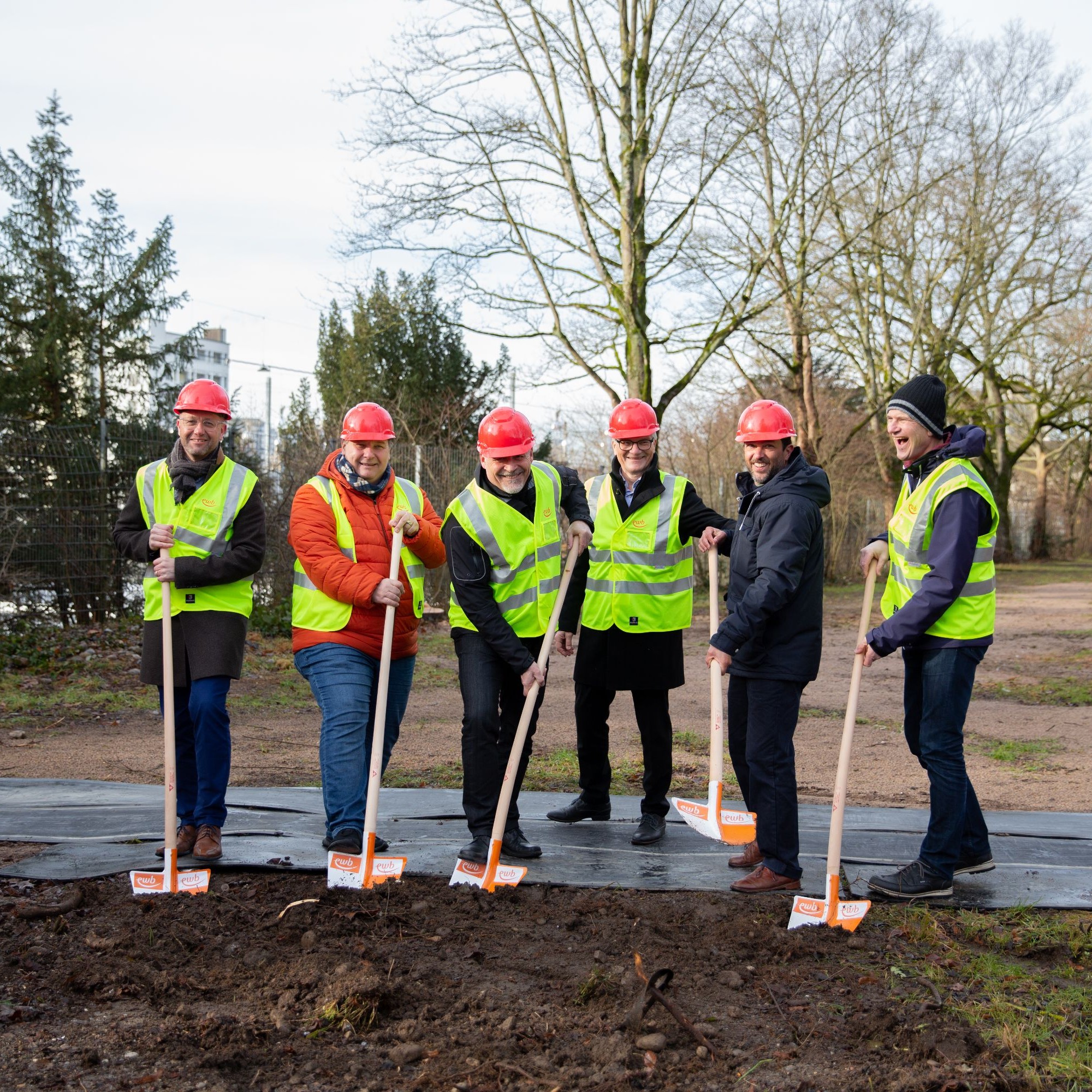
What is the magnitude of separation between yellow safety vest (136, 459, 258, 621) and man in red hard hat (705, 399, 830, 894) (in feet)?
6.93

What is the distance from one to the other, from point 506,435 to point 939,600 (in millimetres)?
1833

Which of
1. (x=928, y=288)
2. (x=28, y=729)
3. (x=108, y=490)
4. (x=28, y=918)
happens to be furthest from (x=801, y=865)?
(x=928, y=288)

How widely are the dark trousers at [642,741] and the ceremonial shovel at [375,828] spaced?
1.04 meters

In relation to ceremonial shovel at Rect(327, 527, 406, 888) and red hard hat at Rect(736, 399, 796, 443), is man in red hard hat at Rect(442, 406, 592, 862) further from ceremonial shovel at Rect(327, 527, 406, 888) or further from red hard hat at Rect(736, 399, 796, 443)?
red hard hat at Rect(736, 399, 796, 443)

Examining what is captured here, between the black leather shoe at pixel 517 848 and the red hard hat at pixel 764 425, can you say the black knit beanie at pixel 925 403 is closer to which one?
the red hard hat at pixel 764 425

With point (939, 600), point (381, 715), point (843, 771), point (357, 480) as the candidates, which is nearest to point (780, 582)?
point (939, 600)

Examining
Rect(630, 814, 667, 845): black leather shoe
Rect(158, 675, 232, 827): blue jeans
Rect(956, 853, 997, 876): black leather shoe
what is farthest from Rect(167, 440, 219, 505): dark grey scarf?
Rect(956, 853, 997, 876): black leather shoe

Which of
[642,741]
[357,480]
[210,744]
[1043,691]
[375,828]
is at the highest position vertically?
[357,480]

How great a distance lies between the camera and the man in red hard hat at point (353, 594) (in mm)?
4680

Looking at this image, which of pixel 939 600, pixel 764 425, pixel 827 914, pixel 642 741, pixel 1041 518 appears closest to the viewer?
pixel 827 914

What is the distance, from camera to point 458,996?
3402mm

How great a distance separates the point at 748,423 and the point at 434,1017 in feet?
8.44

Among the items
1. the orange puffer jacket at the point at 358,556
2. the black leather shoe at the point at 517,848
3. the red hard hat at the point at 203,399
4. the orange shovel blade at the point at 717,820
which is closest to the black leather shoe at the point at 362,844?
the black leather shoe at the point at 517,848

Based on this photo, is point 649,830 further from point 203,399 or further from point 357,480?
point 203,399
